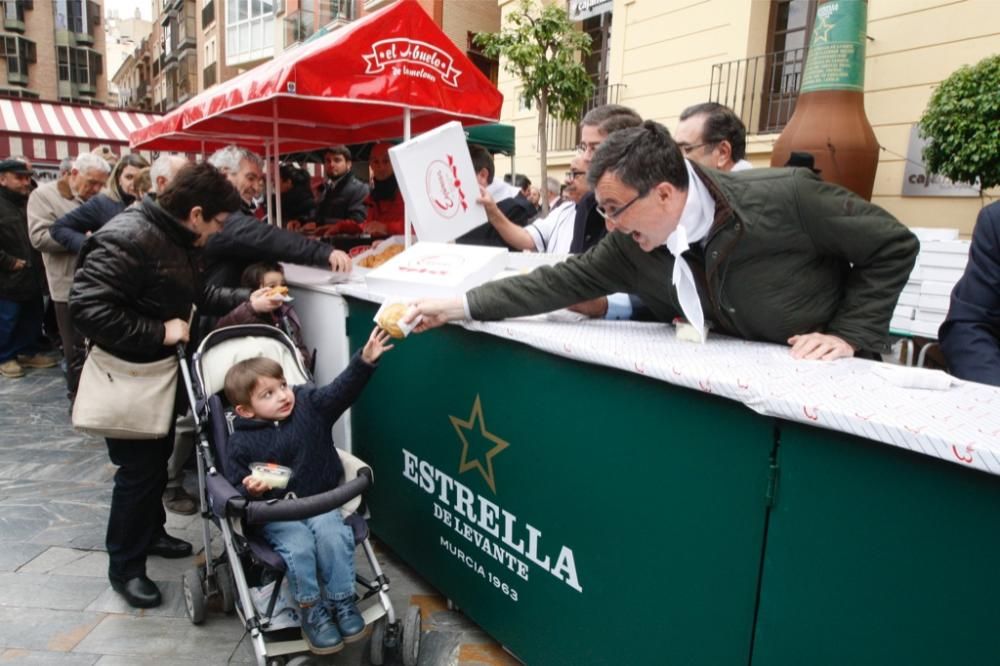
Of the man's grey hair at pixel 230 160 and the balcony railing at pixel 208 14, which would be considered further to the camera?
the balcony railing at pixel 208 14

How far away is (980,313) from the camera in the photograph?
6.84 ft

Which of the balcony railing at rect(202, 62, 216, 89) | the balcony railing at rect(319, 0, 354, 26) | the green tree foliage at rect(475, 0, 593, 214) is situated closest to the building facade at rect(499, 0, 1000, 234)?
the green tree foliage at rect(475, 0, 593, 214)

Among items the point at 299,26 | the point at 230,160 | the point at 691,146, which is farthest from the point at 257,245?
the point at 299,26

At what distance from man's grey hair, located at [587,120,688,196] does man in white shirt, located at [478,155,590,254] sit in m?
1.61

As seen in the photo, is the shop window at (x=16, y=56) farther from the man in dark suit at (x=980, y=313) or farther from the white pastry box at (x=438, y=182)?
the man in dark suit at (x=980, y=313)

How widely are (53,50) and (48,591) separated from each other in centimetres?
5789

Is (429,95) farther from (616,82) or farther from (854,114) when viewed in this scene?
(616,82)

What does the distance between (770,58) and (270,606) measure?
30.8ft

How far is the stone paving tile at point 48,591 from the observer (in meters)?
2.87

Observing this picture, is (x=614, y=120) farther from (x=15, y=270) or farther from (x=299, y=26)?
(x=299, y=26)

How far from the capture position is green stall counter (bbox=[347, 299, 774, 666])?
1.58 metres

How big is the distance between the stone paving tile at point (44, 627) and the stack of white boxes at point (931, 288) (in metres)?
5.26

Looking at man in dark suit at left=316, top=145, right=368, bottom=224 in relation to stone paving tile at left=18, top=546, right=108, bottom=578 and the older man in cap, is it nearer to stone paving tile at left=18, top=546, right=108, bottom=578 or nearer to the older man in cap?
the older man in cap

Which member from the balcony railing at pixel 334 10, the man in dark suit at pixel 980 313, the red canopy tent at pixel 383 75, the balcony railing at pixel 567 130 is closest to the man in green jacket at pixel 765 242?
the man in dark suit at pixel 980 313
